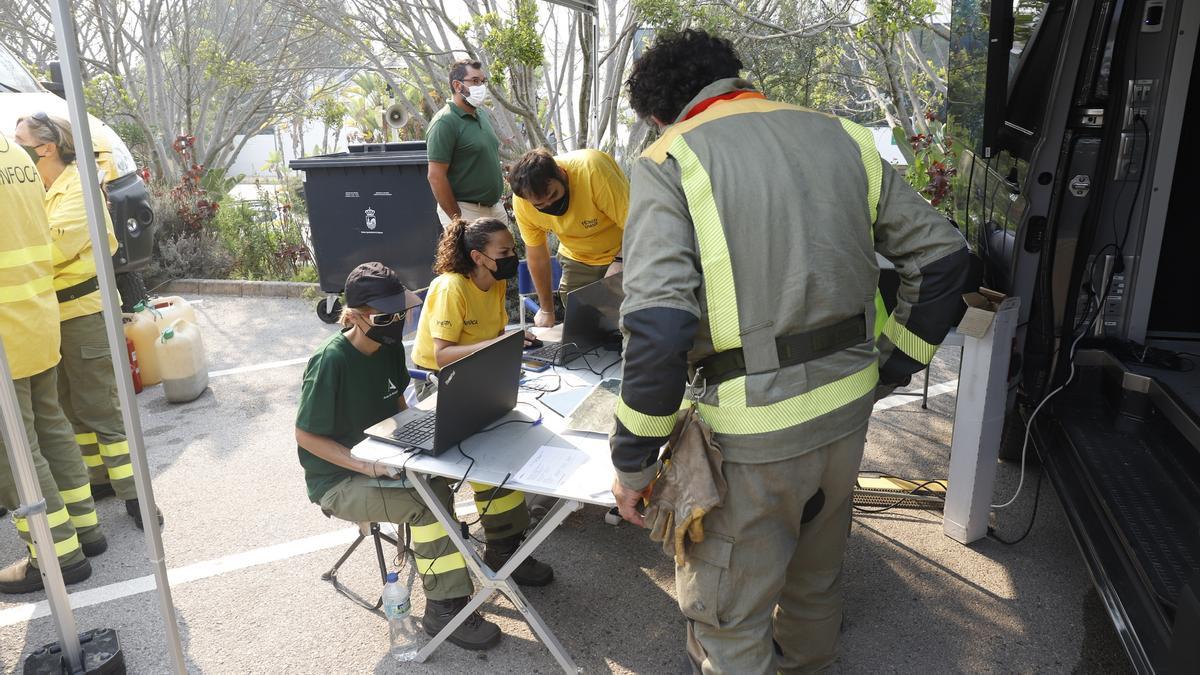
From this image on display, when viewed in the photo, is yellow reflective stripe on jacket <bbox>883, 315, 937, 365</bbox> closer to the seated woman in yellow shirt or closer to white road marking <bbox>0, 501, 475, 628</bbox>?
the seated woman in yellow shirt

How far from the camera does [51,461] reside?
136 inches

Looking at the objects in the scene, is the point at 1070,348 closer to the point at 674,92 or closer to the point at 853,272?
the point at 853,272

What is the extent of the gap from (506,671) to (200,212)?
794 centimetres

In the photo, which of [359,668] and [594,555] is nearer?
[359,668]

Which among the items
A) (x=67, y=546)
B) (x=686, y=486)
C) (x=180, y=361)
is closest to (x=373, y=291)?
(x=686, y=486)

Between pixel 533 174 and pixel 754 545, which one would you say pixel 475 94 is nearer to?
pixel 533 174

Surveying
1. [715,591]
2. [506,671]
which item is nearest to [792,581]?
[715,591]

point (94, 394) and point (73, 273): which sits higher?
point (73, 273)

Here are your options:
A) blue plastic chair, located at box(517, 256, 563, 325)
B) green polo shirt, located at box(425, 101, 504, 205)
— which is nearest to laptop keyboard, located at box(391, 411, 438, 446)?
blue plastic chair, located at box(517, 256, 563, 325)

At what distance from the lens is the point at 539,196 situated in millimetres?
3809

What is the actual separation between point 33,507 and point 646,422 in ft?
6.46

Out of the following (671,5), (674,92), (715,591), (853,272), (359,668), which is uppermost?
(671,5)

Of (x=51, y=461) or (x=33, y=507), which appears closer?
(x=33, y=507)

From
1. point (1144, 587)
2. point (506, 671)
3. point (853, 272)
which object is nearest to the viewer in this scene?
point (853, 272)
